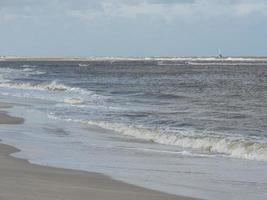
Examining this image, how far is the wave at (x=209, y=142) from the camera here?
1291 centimetres

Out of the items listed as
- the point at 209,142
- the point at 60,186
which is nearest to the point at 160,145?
the point at 209,142

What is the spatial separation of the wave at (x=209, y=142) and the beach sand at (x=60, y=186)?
14.5ft

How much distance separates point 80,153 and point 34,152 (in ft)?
3.17

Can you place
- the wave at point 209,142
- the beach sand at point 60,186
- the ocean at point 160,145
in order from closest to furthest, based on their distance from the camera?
the beach sand at point 60,186 → the ocean at point 160,145 → the wave at point 209,142

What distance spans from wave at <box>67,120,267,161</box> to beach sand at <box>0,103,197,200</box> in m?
4.43

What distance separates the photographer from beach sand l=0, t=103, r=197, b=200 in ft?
25.5

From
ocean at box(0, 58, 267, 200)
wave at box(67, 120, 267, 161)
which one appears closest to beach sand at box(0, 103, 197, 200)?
ocean at box(0, 58, 267, 200)

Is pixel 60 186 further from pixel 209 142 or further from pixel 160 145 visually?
pixel 209 142

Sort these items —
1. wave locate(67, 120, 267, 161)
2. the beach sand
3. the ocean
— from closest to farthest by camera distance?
the beach sand
the ocean
wave locate(67, 120, 267, 161)

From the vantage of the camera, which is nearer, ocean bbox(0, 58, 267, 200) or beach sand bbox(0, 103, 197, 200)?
beach sand bbox(0, 103, 197, 200)

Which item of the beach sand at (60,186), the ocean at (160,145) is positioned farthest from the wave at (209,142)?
the beach sand at (60,186)

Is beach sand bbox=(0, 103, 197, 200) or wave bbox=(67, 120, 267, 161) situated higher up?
beach sand bbox=(0, 103, 197, 200)

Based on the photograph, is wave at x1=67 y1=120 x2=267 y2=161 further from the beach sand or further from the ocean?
the beach sand

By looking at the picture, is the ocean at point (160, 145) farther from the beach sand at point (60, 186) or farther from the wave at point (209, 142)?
the beach sand at point (60, 186)
